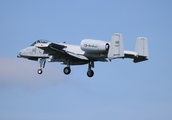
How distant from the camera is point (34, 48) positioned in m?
78.5

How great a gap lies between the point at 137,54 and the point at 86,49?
17.0 ft

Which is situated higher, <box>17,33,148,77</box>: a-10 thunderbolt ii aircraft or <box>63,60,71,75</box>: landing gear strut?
<box>17,33,148,77</box>: a-10 thunderbolt ii aircraft

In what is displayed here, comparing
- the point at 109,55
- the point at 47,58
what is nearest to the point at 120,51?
the point at 109,55

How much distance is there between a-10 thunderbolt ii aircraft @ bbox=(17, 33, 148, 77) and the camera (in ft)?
225

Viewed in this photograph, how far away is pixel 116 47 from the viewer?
2692 inches

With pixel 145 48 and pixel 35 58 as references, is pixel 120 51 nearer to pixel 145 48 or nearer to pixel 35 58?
pixel 145 48

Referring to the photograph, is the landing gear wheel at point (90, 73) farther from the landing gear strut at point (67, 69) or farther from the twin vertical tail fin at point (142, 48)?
the twin vertical tail fin at point (142, 48)

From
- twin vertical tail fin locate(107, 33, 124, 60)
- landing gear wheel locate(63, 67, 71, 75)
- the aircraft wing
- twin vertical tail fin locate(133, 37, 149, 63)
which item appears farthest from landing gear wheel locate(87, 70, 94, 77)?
twin vertical tail fin locate(107, 33, 124, 60)

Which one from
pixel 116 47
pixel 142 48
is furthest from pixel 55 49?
pixel 142 48

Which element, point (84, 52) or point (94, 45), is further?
point (84, 52)

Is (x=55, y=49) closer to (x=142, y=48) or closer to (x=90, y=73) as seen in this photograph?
(x=90, y=73)

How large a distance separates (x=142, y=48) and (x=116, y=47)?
4.78 metres

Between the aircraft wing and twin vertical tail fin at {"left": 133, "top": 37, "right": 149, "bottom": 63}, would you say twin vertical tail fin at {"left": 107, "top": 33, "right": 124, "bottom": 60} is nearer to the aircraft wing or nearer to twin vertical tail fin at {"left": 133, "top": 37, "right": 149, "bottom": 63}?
twin vertical tail fin at {"left": 133, "top": 37, "right": 149, "bottom": 63}

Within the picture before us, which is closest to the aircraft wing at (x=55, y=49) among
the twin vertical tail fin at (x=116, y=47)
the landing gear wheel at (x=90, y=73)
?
the landing gear wheel at (x=90, y=73)
